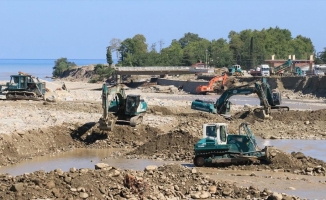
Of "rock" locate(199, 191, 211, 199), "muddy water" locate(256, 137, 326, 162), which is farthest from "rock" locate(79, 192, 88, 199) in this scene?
"muddy water" locate(256, 137, 326, 162)

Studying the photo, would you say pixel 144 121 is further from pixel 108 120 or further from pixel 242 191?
pixel 242 191

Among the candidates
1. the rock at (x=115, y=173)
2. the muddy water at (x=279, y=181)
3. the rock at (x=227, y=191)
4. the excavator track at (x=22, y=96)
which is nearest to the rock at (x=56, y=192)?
the rock at (x=115, y=173)

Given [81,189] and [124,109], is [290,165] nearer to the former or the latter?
[81,189]

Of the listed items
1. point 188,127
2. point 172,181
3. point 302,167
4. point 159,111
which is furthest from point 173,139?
point 159,111

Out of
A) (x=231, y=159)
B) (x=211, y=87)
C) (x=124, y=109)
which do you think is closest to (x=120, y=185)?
(x=231, y=159)

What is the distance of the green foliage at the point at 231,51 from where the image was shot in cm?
11925

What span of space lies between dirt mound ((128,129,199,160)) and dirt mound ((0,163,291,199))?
23.7 feet

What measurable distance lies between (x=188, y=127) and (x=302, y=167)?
7.87 meters

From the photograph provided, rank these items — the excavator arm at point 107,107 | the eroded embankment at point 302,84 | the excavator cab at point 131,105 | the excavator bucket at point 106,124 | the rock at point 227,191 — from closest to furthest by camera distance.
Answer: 1. the rock at point 227,191
2. the excavator arm at point 107,107
3. the excavator bucket at point 106,124
4. the excavator cab at point 131,105
5. the eroded embankment at point 302,84

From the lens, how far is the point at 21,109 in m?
41.1

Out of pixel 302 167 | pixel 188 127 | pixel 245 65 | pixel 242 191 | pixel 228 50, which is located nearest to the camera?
pixel 242 191

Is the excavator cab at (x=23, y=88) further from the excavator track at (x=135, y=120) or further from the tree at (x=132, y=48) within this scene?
the tree at (x=132, y=48)

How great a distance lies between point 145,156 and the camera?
29844mm

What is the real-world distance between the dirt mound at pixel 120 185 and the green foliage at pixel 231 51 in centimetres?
9552
